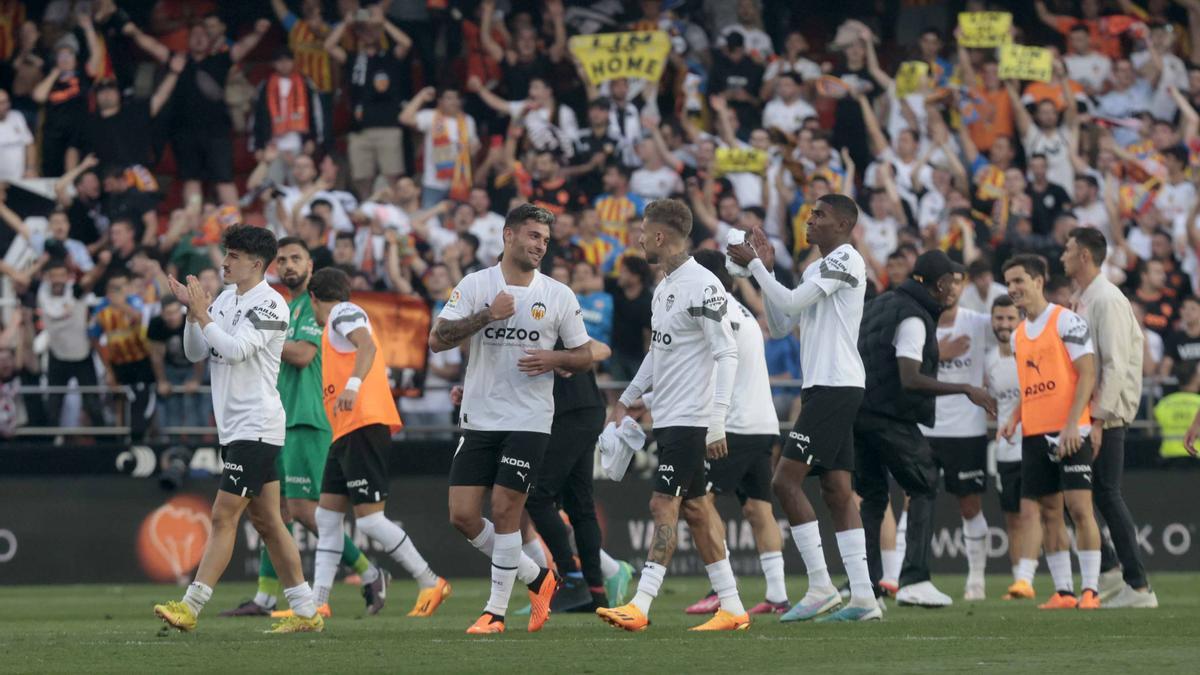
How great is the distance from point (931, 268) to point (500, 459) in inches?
165

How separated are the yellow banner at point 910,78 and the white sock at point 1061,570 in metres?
10.8

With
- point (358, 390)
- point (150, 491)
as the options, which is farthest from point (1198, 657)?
point (150, 491)

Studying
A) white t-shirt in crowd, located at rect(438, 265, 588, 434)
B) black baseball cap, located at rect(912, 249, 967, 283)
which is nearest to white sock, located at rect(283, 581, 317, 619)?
white t-shirt in crowd, located at rect(438, 265, 588, 434)

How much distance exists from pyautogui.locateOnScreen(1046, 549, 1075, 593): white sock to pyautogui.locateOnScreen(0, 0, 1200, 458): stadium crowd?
4.87 m

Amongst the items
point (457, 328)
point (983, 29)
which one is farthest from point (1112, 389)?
point (983, 29)

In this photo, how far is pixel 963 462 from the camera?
606 inches

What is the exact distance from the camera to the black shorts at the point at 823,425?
11.5m

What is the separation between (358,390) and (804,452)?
10.6 ft

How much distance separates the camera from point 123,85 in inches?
919

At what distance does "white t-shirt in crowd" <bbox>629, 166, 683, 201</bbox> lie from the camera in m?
22.0

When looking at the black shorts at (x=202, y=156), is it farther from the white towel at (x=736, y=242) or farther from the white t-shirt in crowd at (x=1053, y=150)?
the white towel at (x=736, y=242)

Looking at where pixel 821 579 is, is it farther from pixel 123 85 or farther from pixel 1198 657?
pixel 123 85

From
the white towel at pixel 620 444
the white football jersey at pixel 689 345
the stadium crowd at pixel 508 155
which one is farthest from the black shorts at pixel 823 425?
the stadium crowd at pixel 508 155

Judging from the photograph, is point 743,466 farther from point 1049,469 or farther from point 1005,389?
point 1005,389
